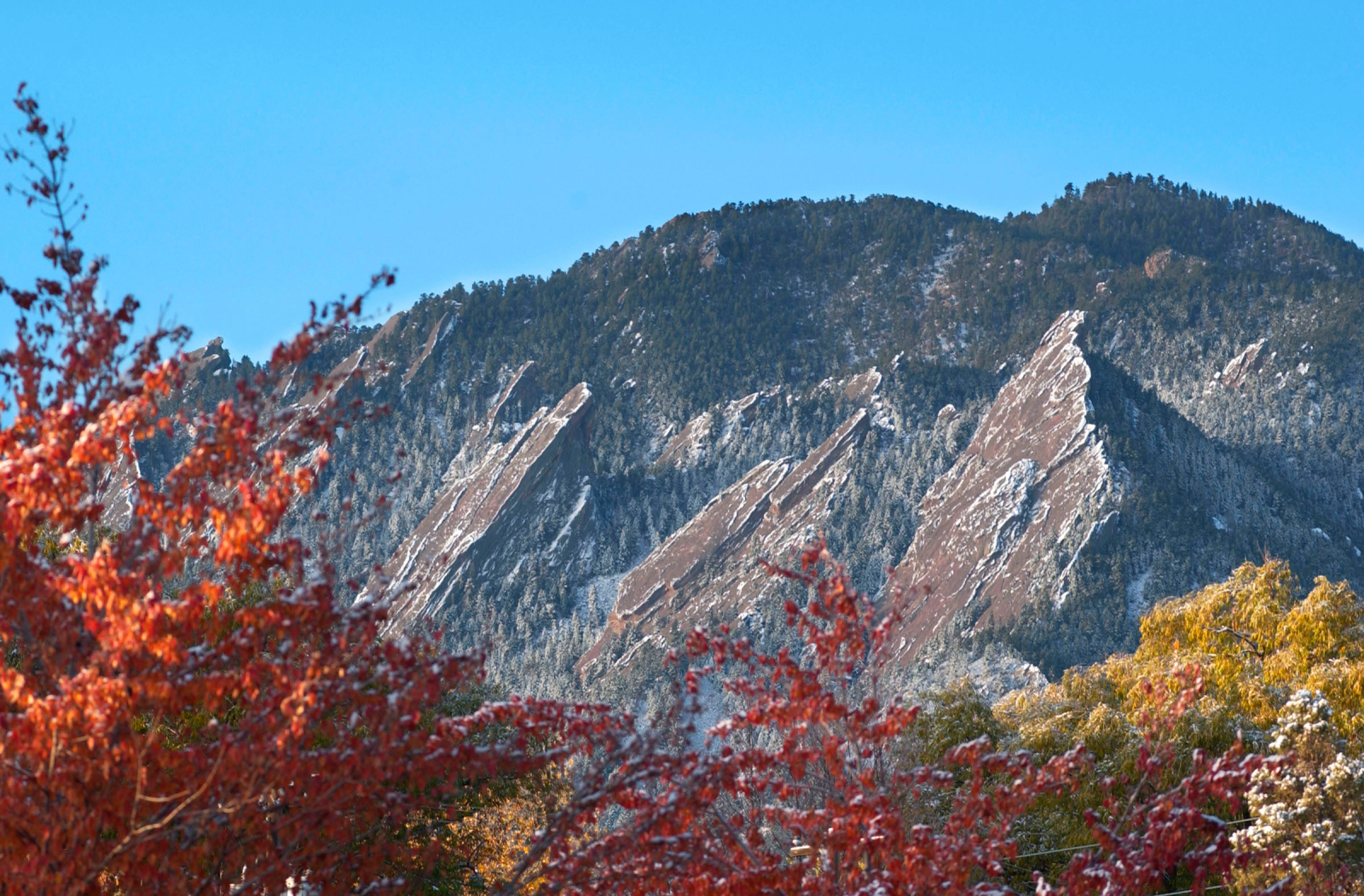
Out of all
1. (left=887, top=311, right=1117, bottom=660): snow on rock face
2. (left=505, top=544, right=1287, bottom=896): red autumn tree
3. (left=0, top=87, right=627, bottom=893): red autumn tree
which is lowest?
(left=505, top=544, right=1287, bottom=896): red autumn tree

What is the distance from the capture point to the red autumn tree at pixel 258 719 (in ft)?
31.0

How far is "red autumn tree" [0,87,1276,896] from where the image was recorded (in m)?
9.46

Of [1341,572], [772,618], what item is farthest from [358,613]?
[1341,572]

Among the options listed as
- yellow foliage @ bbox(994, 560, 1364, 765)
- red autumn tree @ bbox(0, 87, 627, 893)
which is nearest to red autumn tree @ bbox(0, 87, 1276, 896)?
red autumn tree @ bbox(0, 87, 627, 893)

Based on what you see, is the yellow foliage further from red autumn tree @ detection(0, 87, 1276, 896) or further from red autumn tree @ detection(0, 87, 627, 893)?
red autumn tree @ detection(0, 87, 627, 893)

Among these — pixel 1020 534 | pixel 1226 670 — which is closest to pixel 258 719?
pixel 1226 670

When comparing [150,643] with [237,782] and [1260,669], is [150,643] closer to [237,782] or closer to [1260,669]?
[237,782]

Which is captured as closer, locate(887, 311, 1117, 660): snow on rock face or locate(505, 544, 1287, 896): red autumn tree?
locate(505, 544, 1287, 896): red autumn tree

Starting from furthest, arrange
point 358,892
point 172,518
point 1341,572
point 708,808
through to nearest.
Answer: point 1341,572
point 708,808
point 358,892
point 172,518

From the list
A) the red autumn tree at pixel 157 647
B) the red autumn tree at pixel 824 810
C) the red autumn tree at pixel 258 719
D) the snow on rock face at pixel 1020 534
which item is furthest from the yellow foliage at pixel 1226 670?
the snow on rock face at pixel 1020 534

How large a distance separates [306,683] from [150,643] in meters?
1.04

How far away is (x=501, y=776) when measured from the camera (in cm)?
2678

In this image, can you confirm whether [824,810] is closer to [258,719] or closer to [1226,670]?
[258,719]

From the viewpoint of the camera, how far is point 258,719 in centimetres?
1030
